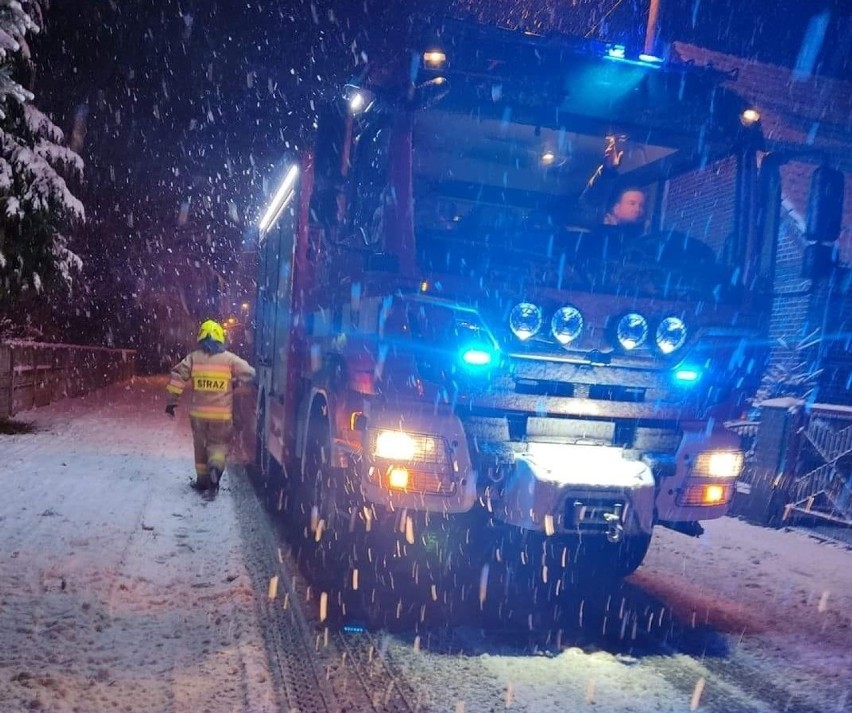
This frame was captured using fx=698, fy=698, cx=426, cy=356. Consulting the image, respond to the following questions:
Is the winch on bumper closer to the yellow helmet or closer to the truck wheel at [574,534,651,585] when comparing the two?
the truck wheel at [574,534,651,585]

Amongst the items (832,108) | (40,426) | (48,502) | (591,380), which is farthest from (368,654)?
(832,108)

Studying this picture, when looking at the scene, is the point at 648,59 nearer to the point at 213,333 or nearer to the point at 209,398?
the point at 213,333

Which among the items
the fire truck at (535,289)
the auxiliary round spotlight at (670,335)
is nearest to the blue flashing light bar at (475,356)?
the fire truck at (535,289)

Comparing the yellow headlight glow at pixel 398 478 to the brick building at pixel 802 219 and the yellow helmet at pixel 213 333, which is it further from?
the yellow helmet at pixel 213 333

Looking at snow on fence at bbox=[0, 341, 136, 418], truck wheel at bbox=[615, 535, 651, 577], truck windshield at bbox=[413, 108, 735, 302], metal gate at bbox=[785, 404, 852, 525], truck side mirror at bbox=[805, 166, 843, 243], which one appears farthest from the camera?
snow on fence at bbox=[0, 341, 136, 418]

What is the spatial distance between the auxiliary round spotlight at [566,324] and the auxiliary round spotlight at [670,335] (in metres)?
0.61

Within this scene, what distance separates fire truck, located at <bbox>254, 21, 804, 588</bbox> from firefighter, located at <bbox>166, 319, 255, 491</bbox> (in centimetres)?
218

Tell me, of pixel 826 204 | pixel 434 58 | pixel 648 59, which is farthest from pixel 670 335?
pixel 434 58

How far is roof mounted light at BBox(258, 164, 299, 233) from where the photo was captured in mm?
6641

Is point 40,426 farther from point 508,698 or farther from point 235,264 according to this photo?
point 235,264

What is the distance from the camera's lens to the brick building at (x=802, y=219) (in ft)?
34.4

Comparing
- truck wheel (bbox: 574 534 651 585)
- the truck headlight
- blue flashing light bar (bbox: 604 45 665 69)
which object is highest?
blue flashing light bar (bbox: 604 45 665 69)

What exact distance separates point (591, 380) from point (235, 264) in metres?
38.6

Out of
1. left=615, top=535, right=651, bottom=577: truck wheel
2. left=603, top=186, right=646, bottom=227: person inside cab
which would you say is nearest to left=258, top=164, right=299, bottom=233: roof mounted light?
left=603, top=186, right=646, bottom=227: person inside cab
